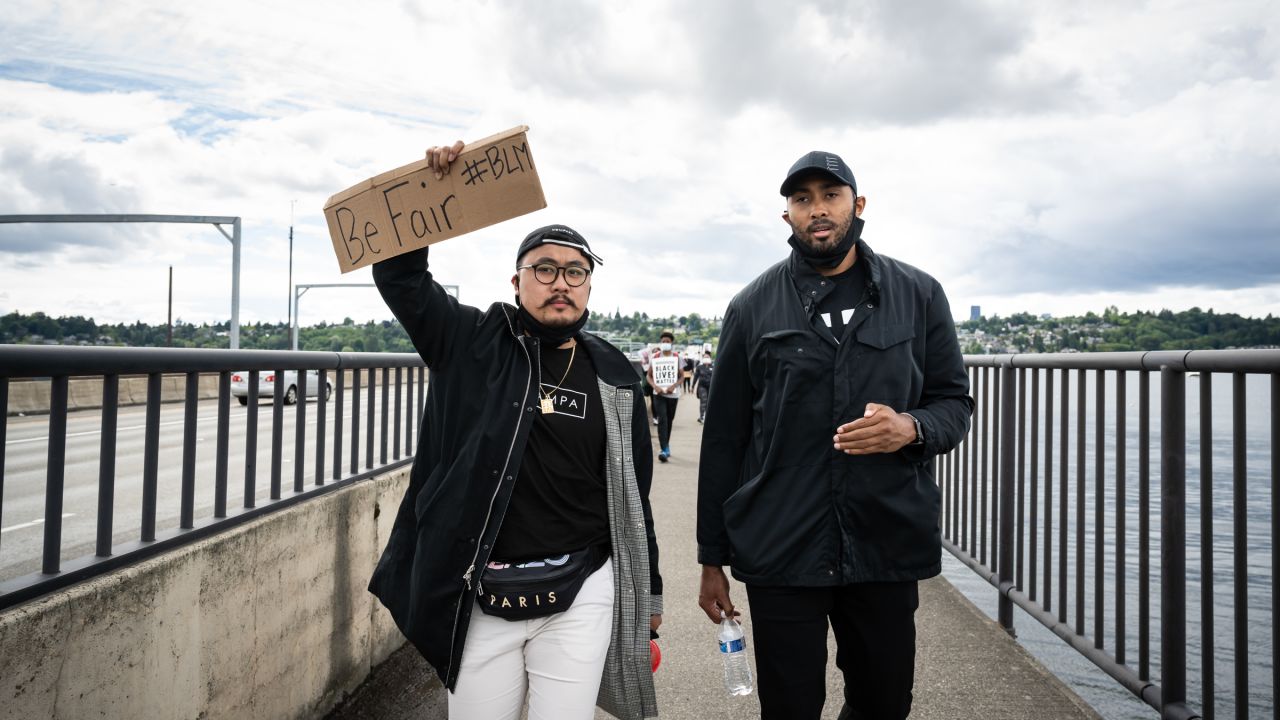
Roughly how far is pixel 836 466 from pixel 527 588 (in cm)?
105

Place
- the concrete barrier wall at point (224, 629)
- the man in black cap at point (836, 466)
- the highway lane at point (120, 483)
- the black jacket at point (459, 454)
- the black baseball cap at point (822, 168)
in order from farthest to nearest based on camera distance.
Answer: the highway lane at point (120, 483)
the black baseball cap at point (822, 168)
the man in black cap at point (836, 466)
the black jacket at point (459, 454)
the concrete barrier wall at point (224, 629)

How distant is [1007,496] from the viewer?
4586 millimetres

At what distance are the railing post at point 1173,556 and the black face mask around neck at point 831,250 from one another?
1.37 meters

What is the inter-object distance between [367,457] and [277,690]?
1.47 metres

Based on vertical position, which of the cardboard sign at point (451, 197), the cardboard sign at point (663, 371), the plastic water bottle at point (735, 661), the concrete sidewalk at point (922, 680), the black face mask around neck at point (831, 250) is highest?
the cardboard sign at point (451, 197)

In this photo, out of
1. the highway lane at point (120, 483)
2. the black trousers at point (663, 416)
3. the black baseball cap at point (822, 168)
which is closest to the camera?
the black baseball cap at point (822, 168)

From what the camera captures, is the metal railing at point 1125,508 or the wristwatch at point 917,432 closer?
the wristwatch at point 917,432

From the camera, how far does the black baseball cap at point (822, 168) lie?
8.74ft

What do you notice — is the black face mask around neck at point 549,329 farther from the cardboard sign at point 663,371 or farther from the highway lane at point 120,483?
the cardboard sign at point 663,371

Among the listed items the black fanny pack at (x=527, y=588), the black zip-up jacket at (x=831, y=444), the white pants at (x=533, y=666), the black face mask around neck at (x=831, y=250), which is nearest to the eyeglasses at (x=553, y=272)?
the black zip-up jacket at (x=831, y=444)

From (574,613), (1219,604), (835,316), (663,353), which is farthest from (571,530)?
(663,353)

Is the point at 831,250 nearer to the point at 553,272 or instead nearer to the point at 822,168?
the point at 822,168

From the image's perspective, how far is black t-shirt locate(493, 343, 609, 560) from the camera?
2553 millimetres

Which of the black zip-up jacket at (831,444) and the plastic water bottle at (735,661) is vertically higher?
the black zip-up jacket at (831,444)
